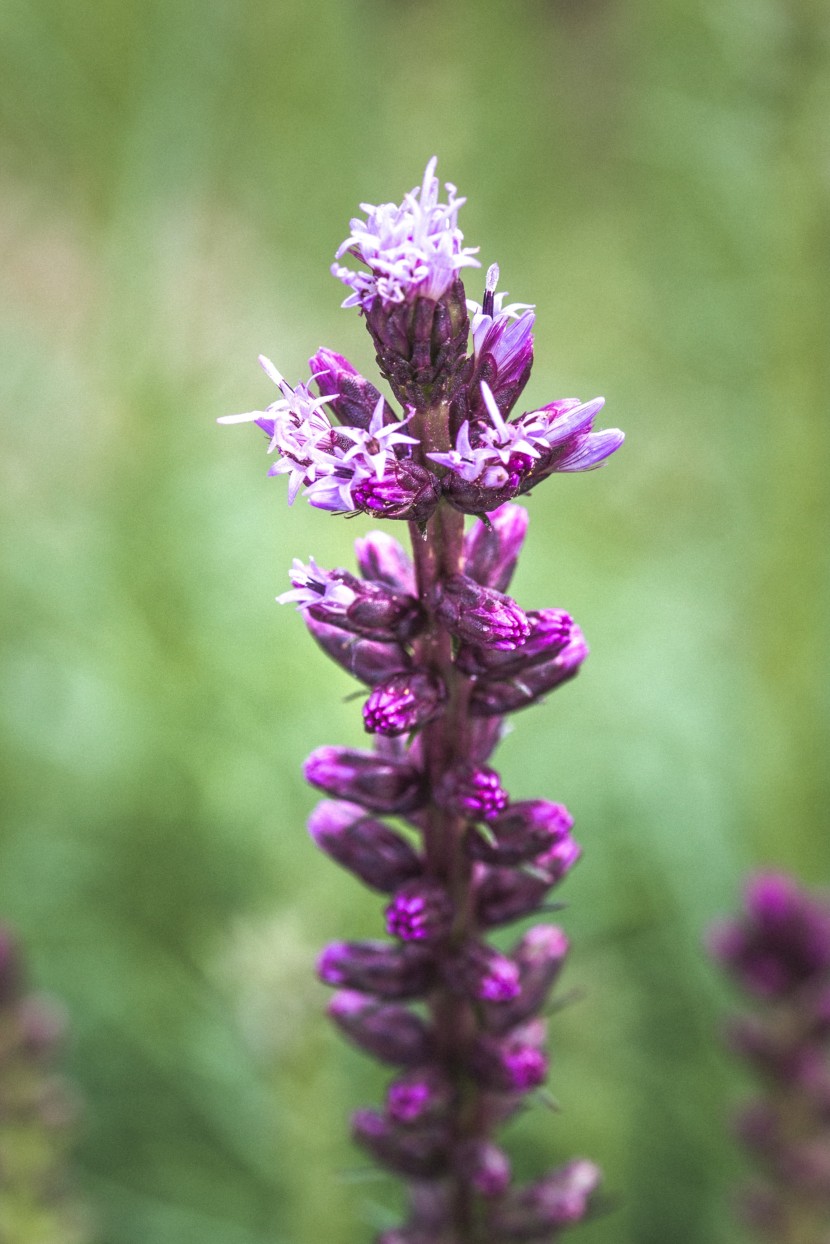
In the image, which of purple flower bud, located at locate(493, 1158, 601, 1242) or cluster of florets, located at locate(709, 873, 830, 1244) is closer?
purple flower bud, located at locate(493, 1158, 601, 1242)

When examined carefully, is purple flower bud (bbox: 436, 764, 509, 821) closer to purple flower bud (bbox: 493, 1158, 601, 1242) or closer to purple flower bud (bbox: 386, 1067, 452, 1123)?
purple flower bud (bbox: 386, 1067, 452, 1123)

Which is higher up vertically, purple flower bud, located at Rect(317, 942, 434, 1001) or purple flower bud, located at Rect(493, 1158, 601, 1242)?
purple flower bud, located at Rect(317, 942, 434, 1001)

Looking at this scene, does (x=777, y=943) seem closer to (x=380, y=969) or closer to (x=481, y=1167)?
(x=481, y=1167)

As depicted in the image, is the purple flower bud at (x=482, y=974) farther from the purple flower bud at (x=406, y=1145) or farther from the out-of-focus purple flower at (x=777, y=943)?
the out-of-focus purple flower at (x=777, y=943)

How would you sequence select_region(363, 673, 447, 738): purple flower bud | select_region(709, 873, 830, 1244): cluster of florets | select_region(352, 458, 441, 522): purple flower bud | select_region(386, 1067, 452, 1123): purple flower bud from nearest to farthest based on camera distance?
select_region(352, 458, 441, 522): purple flower bud
select_region(363, 673, 447, 738): purple flower bud
select_region(386, 1067, 452, 1123): purple flower bud
select_region(709, 873, 830, 1244): cluster of florets

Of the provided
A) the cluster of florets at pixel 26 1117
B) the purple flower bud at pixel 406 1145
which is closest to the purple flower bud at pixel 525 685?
the purple flower bud at pixel 406 1145

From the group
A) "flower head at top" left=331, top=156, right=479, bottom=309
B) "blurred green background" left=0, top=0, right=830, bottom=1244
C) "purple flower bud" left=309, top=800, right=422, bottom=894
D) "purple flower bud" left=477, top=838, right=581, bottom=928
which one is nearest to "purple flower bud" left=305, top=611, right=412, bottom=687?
"purple flower bud" left=309, top=800, right=422, bottom=894
